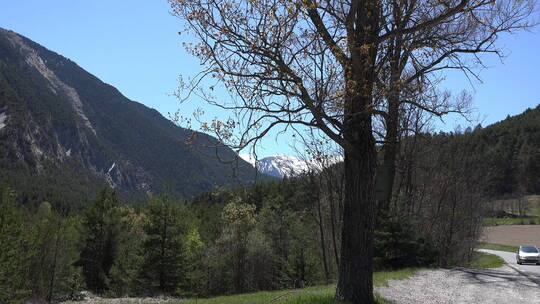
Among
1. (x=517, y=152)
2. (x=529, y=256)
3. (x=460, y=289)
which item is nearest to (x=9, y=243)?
(x=460, y=289)

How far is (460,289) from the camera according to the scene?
13.7 metres

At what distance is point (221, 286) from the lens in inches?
1516

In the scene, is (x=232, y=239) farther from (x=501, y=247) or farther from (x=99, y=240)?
(x=501, y=247)

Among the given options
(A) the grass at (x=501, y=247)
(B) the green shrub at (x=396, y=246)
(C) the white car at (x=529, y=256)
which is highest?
(B) the green shrub at (x=396, y=246)

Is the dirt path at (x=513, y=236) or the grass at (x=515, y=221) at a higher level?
the grass at (x=515, y=221)

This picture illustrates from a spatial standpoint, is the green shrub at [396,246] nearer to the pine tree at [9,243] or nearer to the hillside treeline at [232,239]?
the hillside treeline at [232,239]

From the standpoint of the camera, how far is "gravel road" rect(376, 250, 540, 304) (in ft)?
38.5

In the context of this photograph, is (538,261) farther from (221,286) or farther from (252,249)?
(221,286)

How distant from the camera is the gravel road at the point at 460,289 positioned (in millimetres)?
11722

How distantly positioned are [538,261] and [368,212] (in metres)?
29.0

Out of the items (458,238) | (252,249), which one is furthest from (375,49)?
(252,249)

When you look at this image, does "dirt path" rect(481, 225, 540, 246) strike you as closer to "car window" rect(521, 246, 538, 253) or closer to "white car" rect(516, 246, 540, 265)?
"car window" rect(521, 246, 538, 253)

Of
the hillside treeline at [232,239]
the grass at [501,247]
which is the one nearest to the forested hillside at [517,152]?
the grass at [501,247]

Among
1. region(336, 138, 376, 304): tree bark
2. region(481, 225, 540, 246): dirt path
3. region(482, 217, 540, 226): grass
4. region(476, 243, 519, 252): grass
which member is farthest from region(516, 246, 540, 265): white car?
region(482, 217, 540, 226): grass
